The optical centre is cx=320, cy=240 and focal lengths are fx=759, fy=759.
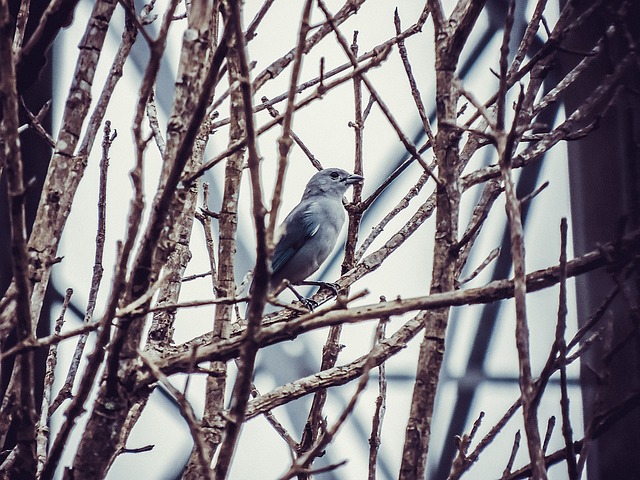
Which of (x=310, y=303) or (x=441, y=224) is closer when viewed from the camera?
(x=441, y=224)

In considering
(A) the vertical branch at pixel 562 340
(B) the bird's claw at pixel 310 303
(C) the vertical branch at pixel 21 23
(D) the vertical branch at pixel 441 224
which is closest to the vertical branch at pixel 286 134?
(A) the vertical branch at pixel 562 340

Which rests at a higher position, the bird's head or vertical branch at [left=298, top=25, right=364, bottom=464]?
the bird's head

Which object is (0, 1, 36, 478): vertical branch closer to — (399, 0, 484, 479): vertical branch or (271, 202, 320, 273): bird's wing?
(399, 0, 484, 479): vertical branch

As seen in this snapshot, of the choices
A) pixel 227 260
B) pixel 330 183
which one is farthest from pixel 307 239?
pixel 227 260

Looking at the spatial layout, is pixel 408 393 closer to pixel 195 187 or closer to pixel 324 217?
pixel 324 217

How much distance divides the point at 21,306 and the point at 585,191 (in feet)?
19.6

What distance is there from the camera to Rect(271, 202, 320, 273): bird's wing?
195 inches

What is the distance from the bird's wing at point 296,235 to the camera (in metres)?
4.95

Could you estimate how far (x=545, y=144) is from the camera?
2420 mm

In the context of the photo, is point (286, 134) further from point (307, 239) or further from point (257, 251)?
point (307, 239)

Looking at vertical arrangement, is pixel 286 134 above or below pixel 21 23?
below

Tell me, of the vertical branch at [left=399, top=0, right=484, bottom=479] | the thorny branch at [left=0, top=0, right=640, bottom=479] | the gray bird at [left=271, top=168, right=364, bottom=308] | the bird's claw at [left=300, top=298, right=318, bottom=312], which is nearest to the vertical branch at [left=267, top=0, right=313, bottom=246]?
the thorny branch at [left=0, top=0, right=640, bottom=479]

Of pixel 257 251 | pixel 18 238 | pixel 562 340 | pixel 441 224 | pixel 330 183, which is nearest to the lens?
pixel 257 251

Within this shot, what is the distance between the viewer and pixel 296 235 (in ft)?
16.3
